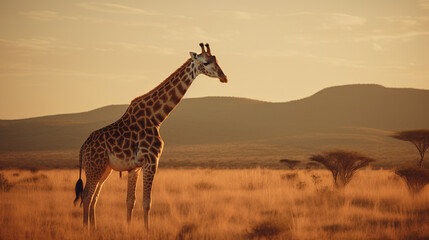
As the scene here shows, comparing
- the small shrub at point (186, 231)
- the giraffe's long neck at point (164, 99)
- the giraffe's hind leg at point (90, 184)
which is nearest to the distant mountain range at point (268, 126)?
the giraffe's long neck at point (164, 99)

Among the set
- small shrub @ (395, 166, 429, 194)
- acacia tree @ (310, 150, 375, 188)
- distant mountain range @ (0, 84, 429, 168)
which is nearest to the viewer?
small shrub @ (395, 166, 429, 194)

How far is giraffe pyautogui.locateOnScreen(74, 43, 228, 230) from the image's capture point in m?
9.42

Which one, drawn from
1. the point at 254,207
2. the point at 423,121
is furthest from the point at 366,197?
the point at 423,121

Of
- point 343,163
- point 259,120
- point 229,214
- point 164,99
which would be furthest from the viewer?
point 259,120

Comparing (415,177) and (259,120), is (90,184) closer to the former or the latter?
(415,177)

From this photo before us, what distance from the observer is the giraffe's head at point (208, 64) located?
952 cm

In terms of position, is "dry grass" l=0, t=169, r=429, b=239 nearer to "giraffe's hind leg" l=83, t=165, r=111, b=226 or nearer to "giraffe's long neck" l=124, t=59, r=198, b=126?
"giraffe's hind leg" l=83, t=165, r=111, b=226

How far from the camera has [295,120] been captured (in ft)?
381

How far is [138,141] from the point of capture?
948cm

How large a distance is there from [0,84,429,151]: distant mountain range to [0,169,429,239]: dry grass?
240ft

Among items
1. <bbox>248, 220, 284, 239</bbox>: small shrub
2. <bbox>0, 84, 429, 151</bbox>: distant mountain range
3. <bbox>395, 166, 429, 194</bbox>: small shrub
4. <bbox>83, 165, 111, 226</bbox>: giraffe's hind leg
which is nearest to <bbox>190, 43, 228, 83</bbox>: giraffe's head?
<bbox>83, 165, 111, 226</bbox>: giraffe's hind leg

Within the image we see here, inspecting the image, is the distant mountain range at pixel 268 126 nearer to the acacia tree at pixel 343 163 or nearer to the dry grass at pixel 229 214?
the acacia tree at pixel 343 163

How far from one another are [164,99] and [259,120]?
10667 centimetres

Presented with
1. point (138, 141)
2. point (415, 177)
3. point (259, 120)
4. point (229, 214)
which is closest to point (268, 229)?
point (229, 214)
